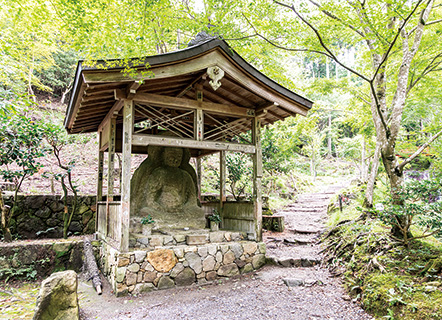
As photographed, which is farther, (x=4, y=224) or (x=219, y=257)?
(x=4, y=224)

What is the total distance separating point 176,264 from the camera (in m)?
5.35

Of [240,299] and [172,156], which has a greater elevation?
[172,156]

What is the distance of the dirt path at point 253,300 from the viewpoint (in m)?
4.12

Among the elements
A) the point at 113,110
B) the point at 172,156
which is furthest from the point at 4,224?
the point at 172,156

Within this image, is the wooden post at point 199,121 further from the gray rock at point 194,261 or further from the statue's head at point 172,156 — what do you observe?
the gray rock at point 194,261

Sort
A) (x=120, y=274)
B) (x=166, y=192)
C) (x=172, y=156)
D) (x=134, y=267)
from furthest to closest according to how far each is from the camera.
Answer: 1. (x=172, y=156)
2. (x=166, y=192)
3. (x=134, y=267)
4. (x=120, y=274)

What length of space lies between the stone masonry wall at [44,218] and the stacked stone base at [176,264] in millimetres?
2268

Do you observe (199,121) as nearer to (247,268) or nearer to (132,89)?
(132,89)

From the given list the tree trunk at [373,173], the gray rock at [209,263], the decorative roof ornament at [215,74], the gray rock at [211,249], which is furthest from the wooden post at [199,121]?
the tree trunk at [373,173]

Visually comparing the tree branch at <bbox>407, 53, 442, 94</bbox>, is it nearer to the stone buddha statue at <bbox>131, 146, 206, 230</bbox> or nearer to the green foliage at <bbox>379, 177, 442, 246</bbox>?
the green foliage at <bbox>379, 177, 442, 246</bbox>

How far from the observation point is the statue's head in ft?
23.7

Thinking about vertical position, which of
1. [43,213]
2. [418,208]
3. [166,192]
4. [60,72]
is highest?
[60,72]

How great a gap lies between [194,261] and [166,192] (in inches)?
76.8

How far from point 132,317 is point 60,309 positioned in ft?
3.36
